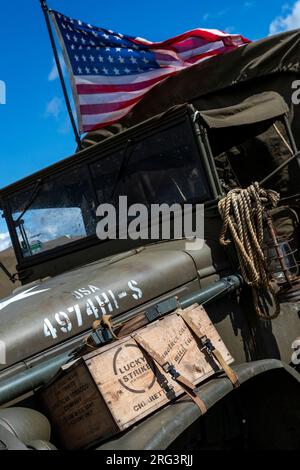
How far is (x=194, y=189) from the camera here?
128 inches

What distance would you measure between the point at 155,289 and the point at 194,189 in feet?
2.69

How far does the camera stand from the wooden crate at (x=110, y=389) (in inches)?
77.3

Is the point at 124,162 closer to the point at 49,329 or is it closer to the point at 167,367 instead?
the point at 49,329

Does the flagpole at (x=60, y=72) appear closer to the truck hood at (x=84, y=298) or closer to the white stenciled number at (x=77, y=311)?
the truck hood at (x=84, y=298)

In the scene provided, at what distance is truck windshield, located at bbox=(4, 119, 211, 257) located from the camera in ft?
10.8

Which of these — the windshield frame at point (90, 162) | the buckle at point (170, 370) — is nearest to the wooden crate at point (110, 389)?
the buckle at point (170, 370)

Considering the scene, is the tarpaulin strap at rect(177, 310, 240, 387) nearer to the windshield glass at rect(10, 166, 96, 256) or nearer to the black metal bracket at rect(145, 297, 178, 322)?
the black metal bracket at rect(145, 297, 178, 322)

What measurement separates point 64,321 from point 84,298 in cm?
A: 17

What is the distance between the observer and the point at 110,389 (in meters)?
1.98

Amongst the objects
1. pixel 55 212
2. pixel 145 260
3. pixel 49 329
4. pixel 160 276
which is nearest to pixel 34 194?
pixel 55 212

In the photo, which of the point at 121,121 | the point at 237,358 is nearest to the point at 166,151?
the point at 237,358

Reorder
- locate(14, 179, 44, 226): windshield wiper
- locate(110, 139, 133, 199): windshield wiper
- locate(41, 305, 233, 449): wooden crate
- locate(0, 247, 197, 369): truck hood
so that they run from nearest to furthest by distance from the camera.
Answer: locate(41, 305, 233, 449): wooden crate
locate(0, 247, 197, 369): truck hood
locate(110, 139, 133, 199): windshield wiper
locate(14, 179, 44, 226): windshield wiper

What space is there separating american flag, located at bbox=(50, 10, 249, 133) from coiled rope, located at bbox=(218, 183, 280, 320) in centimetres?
265

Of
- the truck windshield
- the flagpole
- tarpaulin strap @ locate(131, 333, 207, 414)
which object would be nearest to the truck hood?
tarpaulin strap @ locate(131, 333, 207, 414)
